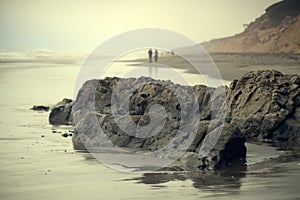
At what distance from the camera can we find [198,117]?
20.4 meters

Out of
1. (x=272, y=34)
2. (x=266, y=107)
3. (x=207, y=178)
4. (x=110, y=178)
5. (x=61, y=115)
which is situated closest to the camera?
(x=207, y=178)

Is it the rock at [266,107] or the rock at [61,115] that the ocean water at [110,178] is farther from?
the rock at [61,115]

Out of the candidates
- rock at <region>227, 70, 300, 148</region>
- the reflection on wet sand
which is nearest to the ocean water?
the reflection on wet sand

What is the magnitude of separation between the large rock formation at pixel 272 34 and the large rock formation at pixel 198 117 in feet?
123

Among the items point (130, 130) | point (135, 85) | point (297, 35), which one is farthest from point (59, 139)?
point (297, 35)

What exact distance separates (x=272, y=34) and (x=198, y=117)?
160 ft

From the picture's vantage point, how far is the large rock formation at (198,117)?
1586cm

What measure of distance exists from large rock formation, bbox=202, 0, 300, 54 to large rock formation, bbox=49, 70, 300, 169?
3743 centimetres

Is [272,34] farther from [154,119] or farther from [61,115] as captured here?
[154,119]

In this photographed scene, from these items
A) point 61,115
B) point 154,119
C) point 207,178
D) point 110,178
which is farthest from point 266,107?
point 61,115

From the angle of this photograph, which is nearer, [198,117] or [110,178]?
[110,178]

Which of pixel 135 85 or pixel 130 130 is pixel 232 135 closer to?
pixel 130 130

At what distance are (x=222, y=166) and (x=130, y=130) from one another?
13.1 ft

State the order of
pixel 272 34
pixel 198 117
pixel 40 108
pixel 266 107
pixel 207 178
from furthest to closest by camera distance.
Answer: pixel 272 34, pixel 40 108, pixel 198 117, pixel 266 107, pixel 207 178
